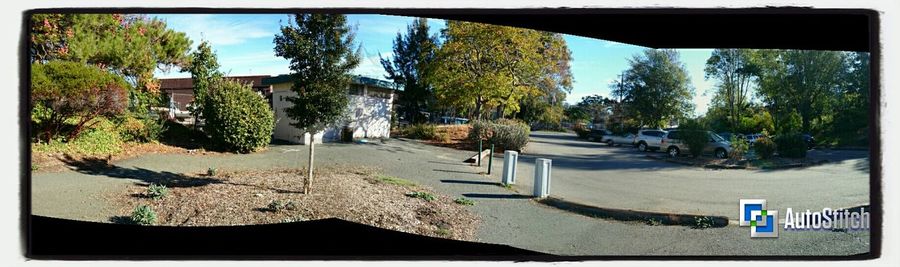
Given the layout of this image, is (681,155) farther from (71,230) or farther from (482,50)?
(71,230)

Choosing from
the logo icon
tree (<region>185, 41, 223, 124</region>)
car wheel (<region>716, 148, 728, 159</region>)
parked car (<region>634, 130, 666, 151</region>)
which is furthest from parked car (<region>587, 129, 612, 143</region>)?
tree (<region>185, 41, 223, 124</region>)

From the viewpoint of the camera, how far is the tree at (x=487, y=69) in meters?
3.26

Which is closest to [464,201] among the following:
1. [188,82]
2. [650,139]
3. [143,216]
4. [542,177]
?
[542,177]

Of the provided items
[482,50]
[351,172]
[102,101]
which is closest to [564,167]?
[482,50]

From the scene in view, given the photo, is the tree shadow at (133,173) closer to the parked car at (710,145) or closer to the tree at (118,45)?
the tree at (118,45)

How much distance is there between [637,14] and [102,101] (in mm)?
5238

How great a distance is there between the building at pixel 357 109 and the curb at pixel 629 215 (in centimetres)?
183

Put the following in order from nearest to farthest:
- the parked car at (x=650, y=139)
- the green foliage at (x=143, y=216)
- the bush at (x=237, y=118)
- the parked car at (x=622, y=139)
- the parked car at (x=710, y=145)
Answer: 1. the green foliage at (x=143, y=216)
2. the parked car at (x=710, y=145)
3. the parked car at (x=650, y=139)
4. the parked car at (x=622, y=139)
5. the bush at (x=237, y=118)

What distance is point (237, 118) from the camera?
162 inches

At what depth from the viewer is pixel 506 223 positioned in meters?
3.21

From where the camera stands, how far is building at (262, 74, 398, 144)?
137 inches

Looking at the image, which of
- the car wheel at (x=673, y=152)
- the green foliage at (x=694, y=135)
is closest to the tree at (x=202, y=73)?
the car wheel at (x=673, y=152)

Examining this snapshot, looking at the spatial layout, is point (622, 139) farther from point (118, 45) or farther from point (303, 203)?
point (118, 45)

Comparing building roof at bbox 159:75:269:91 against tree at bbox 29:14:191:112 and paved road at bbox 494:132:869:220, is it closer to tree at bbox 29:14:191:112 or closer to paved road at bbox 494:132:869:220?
tree at bbox 29:14:191:112
